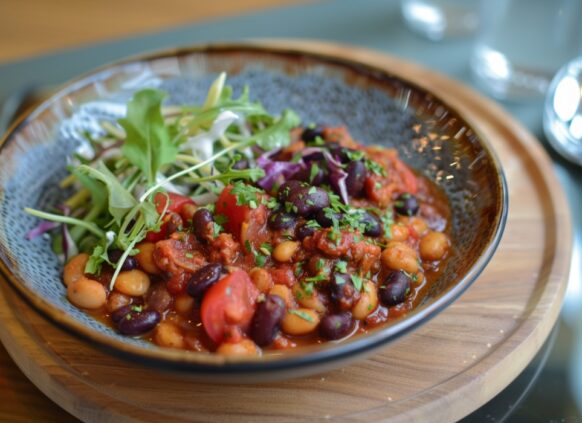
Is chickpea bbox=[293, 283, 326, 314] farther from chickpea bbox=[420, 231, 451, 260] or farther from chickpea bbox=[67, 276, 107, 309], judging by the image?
chickpea bbox=[67, 276, 107, 309]

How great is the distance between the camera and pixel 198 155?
296 cm

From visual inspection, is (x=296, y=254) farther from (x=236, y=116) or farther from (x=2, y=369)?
(x=2, y=369)

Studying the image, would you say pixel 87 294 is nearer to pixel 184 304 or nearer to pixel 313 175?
pixel 184 304

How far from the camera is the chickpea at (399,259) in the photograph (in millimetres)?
2527

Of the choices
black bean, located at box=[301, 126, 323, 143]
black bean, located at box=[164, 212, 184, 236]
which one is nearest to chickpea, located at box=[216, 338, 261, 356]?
black bean, located at box=[164, 212, 184, 236]

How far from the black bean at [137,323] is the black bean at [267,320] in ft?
1.29

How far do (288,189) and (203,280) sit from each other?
0.54 metres

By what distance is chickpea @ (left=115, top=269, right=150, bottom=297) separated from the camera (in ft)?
8.05

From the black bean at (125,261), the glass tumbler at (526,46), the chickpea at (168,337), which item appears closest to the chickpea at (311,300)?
the chickpea at (168,337)

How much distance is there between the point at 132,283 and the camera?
2.46m

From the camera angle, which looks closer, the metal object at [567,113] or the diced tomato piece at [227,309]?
the diced tomato piece at [227,309]

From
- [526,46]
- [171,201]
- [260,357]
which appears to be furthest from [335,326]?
[526,46]

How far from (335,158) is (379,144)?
2.33 feet

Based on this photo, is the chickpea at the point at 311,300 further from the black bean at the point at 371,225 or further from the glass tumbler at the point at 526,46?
the glass tumbler at the point at 526,46
